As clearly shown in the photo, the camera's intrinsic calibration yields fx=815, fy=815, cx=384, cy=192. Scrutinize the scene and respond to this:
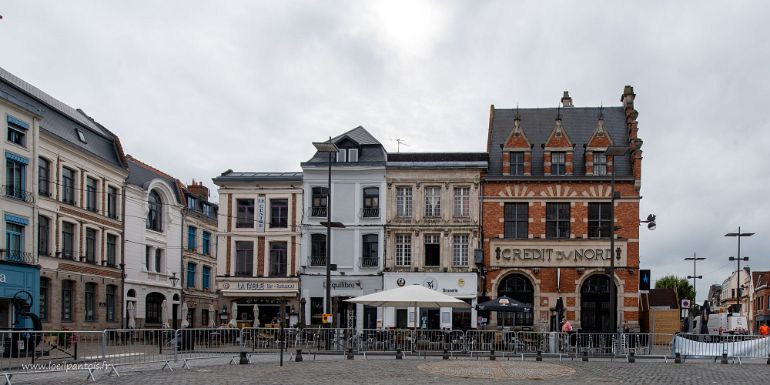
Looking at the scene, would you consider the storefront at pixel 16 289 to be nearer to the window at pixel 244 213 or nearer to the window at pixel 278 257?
the window at pixel 244 213

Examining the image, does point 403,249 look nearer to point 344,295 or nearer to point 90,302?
point 344,295

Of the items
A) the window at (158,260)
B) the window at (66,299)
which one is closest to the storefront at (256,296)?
the window at (66,299)

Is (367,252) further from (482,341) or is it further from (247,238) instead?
(482,341)

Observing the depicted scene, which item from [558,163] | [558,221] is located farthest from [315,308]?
[558,163]

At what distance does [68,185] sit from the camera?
124 feet

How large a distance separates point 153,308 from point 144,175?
7810 millimetres

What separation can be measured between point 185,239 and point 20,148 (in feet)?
64.6

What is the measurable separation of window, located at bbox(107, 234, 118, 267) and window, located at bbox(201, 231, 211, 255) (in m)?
12.7

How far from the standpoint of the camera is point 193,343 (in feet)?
76.3

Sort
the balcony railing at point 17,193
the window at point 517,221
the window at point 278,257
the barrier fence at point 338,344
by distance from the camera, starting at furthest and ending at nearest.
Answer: the window at point 278,257 < the window at point 517,221 < the balcony railing at point 17,193 < the barrier fence at point 338,344

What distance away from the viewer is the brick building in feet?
127

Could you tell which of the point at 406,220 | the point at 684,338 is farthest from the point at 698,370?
the point at 406,220

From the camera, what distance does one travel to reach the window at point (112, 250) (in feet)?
138

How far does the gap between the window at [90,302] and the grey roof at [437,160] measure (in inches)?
622
